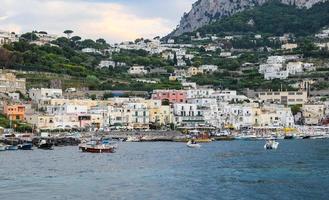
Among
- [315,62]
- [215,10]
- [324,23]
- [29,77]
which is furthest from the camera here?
[215,10]

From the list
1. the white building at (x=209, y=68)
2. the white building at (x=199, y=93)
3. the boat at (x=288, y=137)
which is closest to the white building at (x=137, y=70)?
the white building at (x=209, y=68)

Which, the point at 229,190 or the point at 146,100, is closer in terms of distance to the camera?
the point at 229,190

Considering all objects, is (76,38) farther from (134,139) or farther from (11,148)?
(11,148)

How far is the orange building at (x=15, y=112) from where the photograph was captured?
260ft

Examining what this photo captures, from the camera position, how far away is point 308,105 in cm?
9844

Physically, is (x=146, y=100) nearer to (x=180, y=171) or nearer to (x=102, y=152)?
(x=102, y=152)

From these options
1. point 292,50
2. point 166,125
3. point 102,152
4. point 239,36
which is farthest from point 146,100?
point 239,36

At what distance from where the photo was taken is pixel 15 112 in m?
79.3

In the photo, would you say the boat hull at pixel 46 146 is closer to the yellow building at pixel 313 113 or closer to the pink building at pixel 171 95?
the pink building at pixel 171 95

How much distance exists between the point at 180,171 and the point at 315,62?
83.4 metres

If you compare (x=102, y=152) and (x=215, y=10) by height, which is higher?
(x=215, y=10)

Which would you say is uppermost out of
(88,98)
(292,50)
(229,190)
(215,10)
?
(215,10)

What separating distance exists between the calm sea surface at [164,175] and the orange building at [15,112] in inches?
820

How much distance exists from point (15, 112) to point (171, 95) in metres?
24.0
